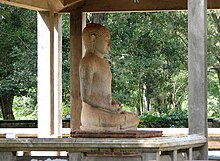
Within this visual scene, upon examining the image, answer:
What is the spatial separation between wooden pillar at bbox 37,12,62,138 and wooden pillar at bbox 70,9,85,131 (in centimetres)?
30

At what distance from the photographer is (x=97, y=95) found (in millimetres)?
11125

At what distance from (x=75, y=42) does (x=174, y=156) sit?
6.51m

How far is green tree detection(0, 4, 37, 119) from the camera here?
22.2 metres

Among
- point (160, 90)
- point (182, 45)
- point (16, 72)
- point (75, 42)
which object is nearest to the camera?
point (75, 42)

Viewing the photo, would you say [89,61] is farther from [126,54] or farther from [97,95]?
[126,54]

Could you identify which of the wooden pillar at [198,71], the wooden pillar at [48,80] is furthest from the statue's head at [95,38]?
the wooden pillar at [48,80]

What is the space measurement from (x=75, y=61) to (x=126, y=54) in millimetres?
8523

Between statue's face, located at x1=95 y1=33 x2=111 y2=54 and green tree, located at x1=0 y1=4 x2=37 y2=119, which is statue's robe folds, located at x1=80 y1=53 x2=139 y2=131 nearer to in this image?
statue's face, located at x1=95 y1=33 x2=111 y2=54

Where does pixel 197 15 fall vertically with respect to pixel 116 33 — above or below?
below

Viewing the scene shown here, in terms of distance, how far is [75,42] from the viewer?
1468 centimetres

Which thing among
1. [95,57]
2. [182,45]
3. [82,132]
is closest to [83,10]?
[95,57]

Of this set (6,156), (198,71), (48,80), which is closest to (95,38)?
(198,71)

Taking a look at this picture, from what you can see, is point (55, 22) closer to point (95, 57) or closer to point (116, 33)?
point (95, 57)

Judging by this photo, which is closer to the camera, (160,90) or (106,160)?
(106,160)
